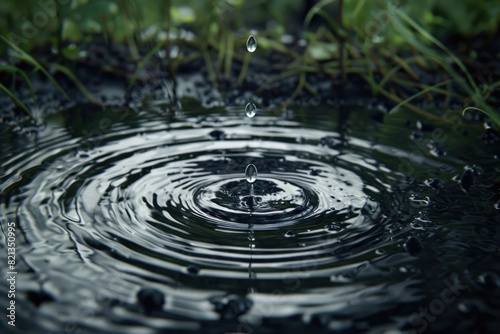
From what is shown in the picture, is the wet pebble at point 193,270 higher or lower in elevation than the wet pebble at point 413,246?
lower

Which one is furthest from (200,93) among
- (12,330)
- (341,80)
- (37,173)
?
(12,330)

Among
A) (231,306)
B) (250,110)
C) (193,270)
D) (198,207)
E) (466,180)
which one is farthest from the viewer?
(250,110)

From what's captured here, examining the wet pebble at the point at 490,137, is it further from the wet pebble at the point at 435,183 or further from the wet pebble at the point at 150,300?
the wet pebble at the point at 150,300

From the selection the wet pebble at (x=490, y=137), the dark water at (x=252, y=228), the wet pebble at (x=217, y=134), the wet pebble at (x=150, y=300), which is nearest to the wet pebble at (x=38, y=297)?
the dark water at (x=252, y=228)

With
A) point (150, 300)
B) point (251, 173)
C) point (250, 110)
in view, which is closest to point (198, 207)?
point (251, 173)

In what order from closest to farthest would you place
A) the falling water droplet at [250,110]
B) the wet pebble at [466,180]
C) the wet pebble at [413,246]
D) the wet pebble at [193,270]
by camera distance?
1. the wet pebble at [193,270]
2. the wet pebble at [413,246]
3. the wet pebble at [466,180]
4. the falling water droplet at [250,110]

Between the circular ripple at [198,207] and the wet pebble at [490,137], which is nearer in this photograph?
the circular ripple at [198,207]

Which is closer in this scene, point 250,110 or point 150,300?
point 150,300

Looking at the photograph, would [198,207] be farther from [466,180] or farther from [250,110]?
[250,110]
